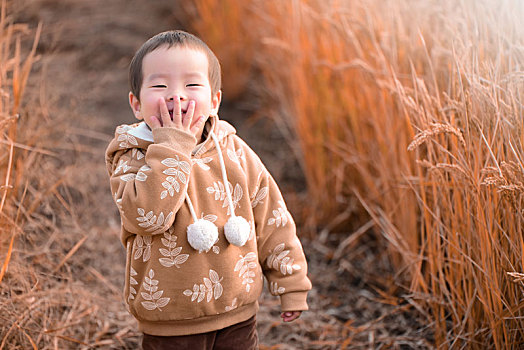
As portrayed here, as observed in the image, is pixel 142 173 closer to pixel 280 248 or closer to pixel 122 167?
pixel 122 167

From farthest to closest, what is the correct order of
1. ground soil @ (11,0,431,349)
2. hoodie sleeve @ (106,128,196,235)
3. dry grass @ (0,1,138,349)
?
ground soil @ (11,0,431,349), dry grass @ (0,1,138,349), hoodie sleeve @ (106,128,196,235)

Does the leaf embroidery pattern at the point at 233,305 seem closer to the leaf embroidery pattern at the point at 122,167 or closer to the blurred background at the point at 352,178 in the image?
the leaf embroidery pattern at the point at 122,167

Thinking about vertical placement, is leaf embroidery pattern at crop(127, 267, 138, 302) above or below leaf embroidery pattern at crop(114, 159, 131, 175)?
below

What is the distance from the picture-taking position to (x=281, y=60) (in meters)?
3.19

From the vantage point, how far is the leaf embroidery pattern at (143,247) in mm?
1354

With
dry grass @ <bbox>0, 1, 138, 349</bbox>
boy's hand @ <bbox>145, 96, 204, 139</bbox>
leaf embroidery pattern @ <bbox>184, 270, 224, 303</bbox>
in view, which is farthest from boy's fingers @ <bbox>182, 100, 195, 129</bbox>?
dry grass @ <bbox>0, 1, 138, 349</bbox>

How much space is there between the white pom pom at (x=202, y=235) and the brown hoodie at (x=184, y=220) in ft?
0.07

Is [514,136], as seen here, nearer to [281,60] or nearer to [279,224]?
[279,224]

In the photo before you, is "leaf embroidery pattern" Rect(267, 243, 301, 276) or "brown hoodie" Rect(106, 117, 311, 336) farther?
"leaf embroidery pattern" Rect(267, 243, 301, 276)

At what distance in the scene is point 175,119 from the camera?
1309mm

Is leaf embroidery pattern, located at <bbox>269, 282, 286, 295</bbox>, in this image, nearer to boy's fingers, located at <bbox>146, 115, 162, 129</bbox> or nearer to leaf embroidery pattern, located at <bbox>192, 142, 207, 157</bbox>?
leaf embroidery pattern, located at <bbox>192, 142, 207, 157</bbox>

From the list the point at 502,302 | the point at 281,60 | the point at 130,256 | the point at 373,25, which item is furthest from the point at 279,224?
the point at 281,60

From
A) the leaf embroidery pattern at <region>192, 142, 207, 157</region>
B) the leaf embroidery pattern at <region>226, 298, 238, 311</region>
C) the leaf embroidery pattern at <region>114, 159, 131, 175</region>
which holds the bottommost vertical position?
the leaf embroidery pattern at <region>226, 298, 238, 311</region>

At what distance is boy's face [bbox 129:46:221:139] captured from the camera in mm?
1313
